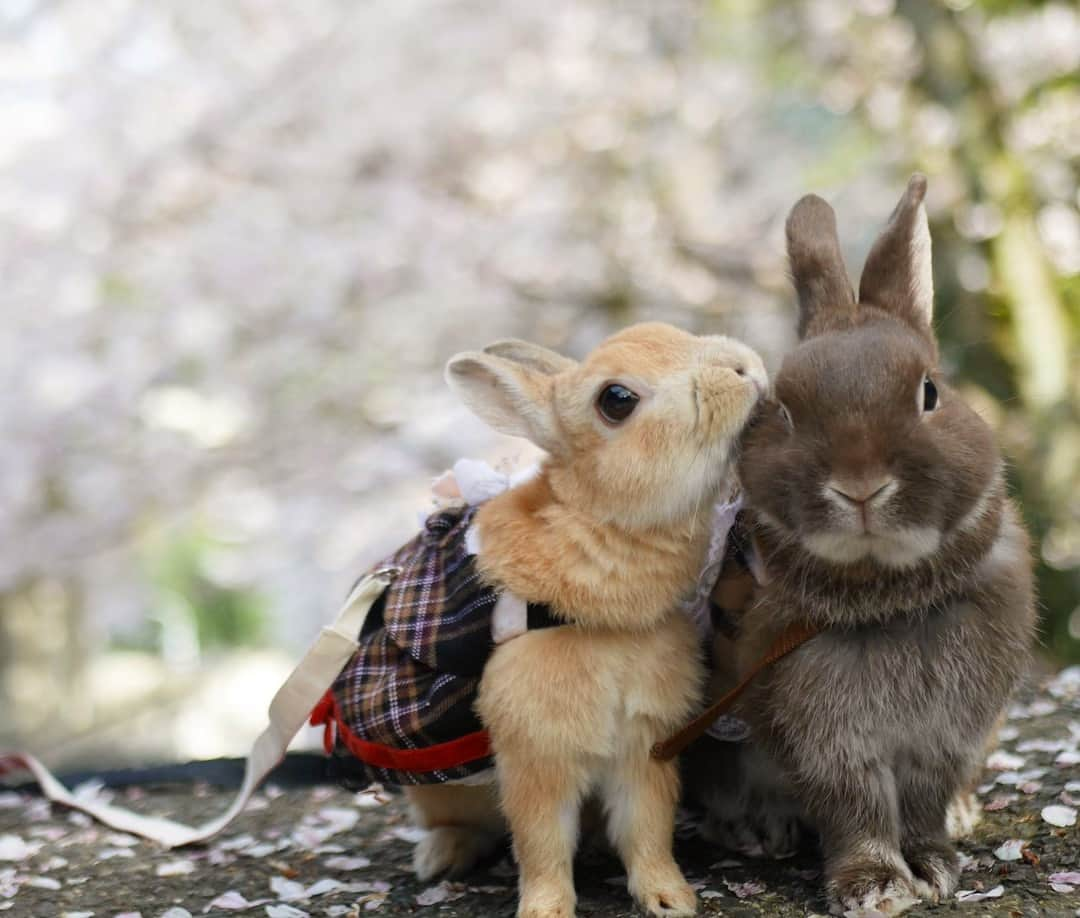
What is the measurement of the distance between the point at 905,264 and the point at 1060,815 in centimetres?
135

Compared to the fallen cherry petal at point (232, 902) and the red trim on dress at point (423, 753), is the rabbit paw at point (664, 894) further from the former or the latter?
the fallen cherry petal at point (232, 902)

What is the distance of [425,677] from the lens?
2.78m

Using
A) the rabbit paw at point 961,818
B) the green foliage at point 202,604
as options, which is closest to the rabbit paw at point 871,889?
the rabbit paw at point 961,818

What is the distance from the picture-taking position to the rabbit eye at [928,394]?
2473 millimetres

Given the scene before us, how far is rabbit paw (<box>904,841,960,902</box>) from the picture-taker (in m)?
2.59

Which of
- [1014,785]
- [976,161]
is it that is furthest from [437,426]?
[1014,785]

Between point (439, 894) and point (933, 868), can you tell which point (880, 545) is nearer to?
point (933, 868)

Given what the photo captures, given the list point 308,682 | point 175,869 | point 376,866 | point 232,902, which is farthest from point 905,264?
point 175,869

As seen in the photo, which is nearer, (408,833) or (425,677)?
(425,677)

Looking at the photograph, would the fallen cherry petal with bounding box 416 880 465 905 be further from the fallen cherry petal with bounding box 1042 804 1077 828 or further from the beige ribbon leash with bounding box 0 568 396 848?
the fallen cherry petal with bounding box 1042 804 1077 828

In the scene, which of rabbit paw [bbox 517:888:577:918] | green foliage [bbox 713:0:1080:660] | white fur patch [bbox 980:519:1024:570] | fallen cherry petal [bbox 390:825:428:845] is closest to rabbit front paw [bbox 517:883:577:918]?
Answer: rabbit paw [bbox 517:888:577:918]

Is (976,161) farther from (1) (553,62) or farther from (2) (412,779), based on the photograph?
(2) (412,779)

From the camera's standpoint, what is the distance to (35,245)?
7.63 m

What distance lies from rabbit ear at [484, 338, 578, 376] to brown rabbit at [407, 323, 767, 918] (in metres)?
Result: 0.32
